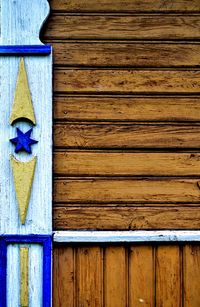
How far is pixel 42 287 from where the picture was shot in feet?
7.36

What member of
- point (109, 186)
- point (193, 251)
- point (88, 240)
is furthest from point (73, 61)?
point (193, 251)

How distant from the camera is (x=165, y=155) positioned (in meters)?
2.29

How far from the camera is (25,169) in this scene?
88.2 inches

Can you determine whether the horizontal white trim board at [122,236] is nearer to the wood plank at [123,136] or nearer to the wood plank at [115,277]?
the wood plank at [115,277]

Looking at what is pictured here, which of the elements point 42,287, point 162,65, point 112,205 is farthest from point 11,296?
point 162,65

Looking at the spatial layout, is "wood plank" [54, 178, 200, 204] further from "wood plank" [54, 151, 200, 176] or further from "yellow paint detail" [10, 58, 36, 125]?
"yellow paint detail" [10, 58, 36, 125]

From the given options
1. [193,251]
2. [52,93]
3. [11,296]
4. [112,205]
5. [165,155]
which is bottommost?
[11,296]

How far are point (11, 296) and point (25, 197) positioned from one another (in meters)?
0.42

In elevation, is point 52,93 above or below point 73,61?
below

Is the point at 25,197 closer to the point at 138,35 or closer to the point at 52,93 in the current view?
the point at 52,93

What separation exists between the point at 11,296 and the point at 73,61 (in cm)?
104

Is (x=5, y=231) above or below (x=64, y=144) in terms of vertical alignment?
below

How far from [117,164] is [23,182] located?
41 centimetres

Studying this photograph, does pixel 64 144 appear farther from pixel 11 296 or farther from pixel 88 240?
pixel 11 296
